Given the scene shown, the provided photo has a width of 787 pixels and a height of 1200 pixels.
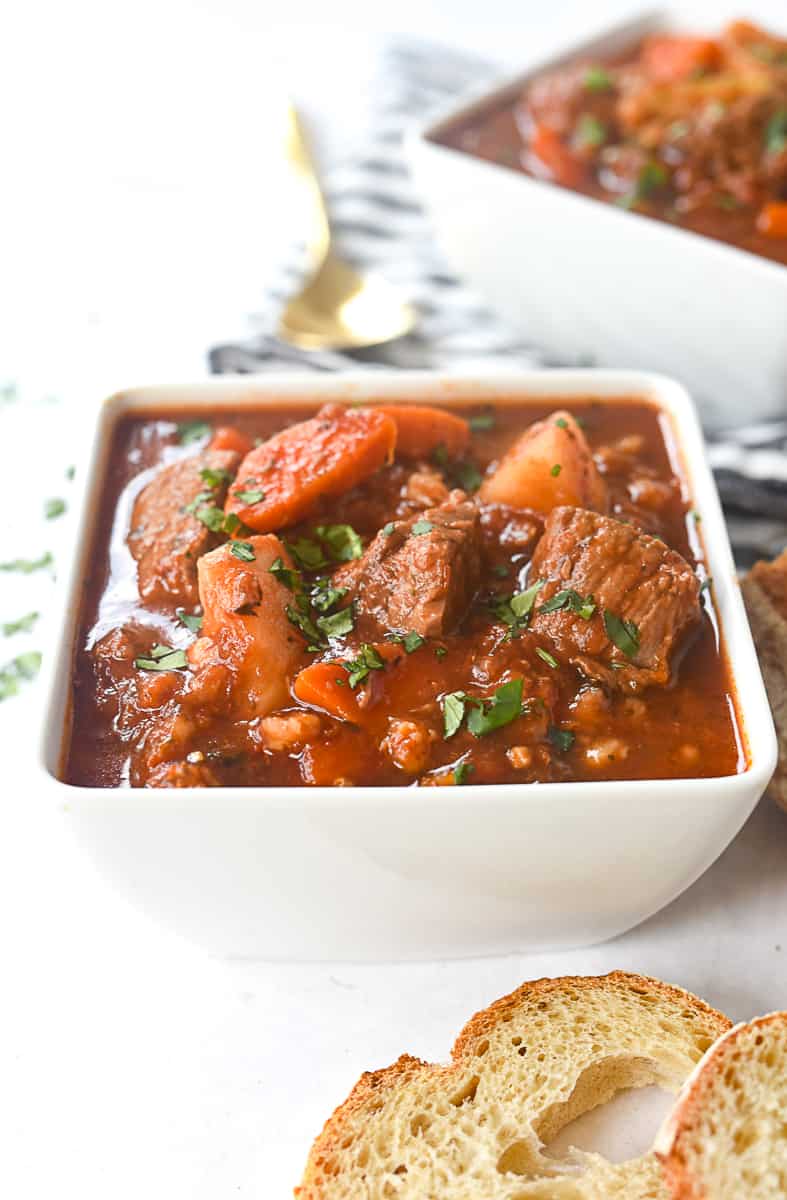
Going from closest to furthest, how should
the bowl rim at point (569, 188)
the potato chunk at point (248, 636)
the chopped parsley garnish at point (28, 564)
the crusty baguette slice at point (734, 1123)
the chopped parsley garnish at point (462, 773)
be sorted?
the crusty baguette slice at point (734, 1123) < the chopped parsley garnish at point (462, 773) < the potato chunk at point (248, 636) < the chopped parsley garnish at point (28, 564) < the bowl rim at point (569, 188)

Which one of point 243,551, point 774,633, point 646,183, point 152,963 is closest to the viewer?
point 243,551

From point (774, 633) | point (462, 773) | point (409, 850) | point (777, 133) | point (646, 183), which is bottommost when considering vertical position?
point (774, 633)

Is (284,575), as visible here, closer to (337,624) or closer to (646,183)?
(337,624)

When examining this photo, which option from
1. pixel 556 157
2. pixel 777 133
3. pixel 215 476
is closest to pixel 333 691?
pixel 215 476

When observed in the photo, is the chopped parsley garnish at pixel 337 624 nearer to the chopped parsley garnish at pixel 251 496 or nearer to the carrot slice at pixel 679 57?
the chopped parsley garnish at pixel 251 496

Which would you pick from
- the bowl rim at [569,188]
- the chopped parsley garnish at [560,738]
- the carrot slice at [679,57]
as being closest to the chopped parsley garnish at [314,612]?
the chopped parsley garnish at [560,738]

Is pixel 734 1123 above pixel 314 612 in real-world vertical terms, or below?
below
